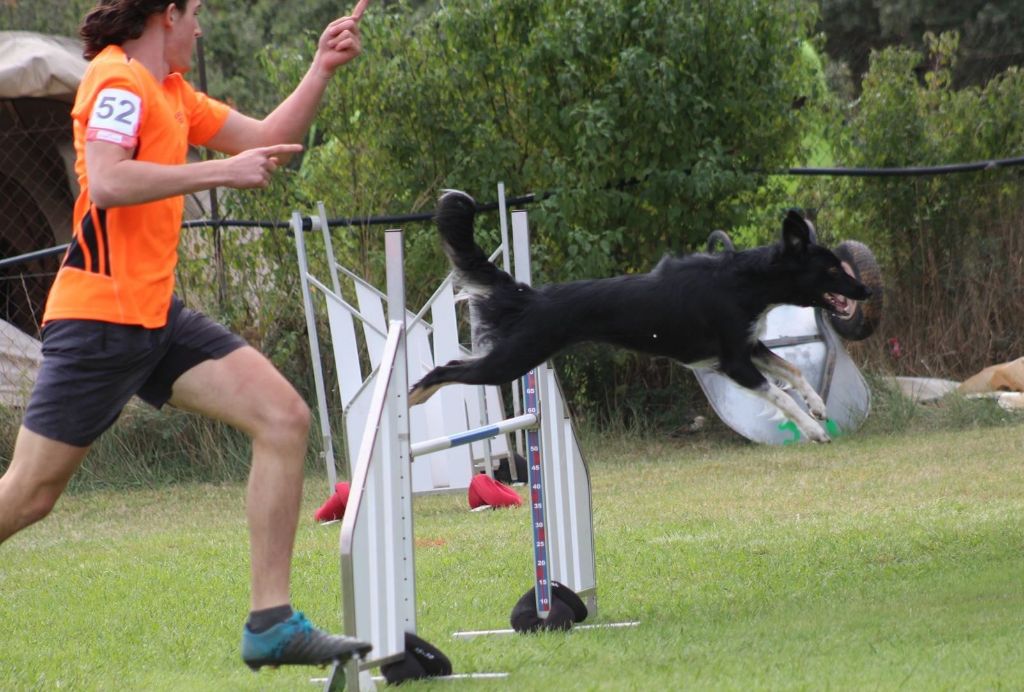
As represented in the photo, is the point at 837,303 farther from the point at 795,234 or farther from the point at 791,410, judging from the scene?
the point at 791,410

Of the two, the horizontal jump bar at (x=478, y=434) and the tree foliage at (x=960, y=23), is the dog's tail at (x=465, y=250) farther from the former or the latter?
the tree foliage at (x=960, y=23)

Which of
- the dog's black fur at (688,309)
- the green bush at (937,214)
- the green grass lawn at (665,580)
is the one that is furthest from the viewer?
the green bush at (937,214)

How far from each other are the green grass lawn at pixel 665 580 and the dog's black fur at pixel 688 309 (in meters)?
0.85

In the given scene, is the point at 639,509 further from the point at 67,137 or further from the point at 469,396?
the point at 67,137

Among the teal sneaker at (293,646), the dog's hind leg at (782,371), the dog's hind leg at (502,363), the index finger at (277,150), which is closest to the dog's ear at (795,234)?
the dog's hind leg at (782,371)

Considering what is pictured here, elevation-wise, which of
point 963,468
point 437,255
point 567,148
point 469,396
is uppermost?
point 567,148

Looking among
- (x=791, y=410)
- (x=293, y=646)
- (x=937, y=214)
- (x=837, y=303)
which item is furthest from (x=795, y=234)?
(x=937, y=214)

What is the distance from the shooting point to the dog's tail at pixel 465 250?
5043 millimetres

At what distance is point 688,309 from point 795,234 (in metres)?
0.49

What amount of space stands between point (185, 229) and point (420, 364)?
339 centimetres

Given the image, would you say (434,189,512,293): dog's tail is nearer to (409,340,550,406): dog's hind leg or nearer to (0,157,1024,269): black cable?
(409,340,550,406): dog's hind leg

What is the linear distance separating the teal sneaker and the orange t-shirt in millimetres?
853

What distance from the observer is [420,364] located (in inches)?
318

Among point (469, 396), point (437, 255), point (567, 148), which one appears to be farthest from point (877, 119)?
point (469, 396)
